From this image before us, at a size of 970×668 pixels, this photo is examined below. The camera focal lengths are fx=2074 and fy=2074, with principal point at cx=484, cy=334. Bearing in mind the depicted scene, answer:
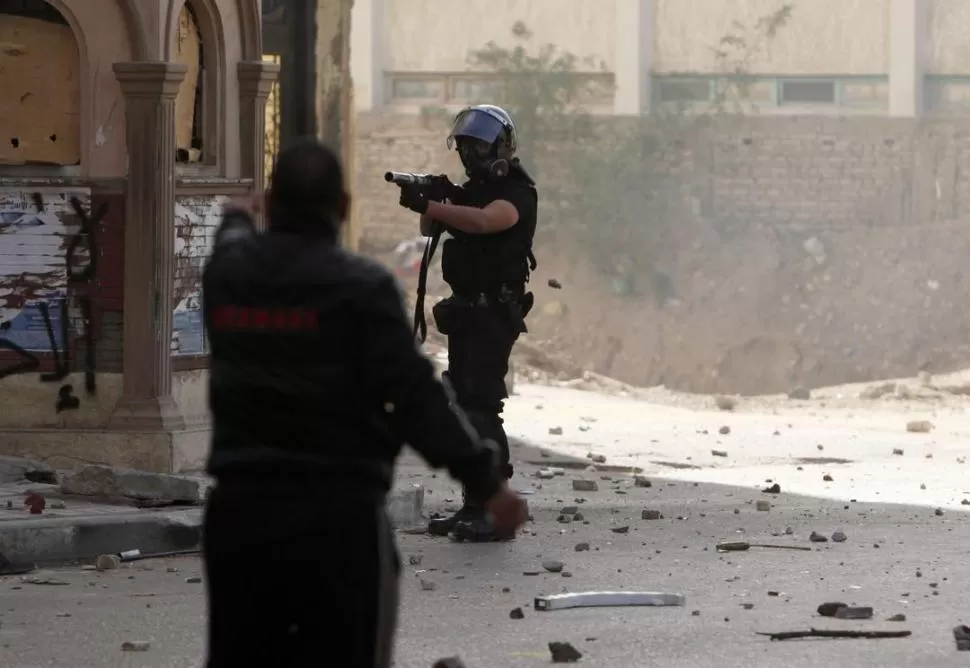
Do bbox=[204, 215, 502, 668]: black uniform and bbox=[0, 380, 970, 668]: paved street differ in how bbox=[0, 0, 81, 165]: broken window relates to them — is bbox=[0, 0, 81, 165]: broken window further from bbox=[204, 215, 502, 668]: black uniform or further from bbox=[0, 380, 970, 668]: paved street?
bbox=[204, 215, 502, 668]: black uniform

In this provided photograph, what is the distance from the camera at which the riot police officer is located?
8797 millimetres

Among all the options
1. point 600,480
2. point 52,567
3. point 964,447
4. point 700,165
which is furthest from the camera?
point 700,165

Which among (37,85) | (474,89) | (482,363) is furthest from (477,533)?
(474,89)

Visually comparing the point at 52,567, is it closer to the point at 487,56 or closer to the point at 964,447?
the point at 964,447

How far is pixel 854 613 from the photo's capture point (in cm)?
688

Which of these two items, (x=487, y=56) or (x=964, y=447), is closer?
(x=964, y=447)

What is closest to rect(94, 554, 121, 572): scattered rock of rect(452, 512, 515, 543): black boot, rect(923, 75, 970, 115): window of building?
rect(452, 512, 515, 543): black boot

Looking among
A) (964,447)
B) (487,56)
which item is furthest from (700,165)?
(964,447)

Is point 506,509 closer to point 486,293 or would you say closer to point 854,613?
point 854,613

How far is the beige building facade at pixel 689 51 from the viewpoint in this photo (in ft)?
99.3

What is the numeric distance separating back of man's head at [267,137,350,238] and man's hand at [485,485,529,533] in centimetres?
61

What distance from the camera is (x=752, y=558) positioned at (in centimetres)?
843

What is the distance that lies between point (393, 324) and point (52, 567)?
460 cm

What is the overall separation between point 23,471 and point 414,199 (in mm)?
2873
